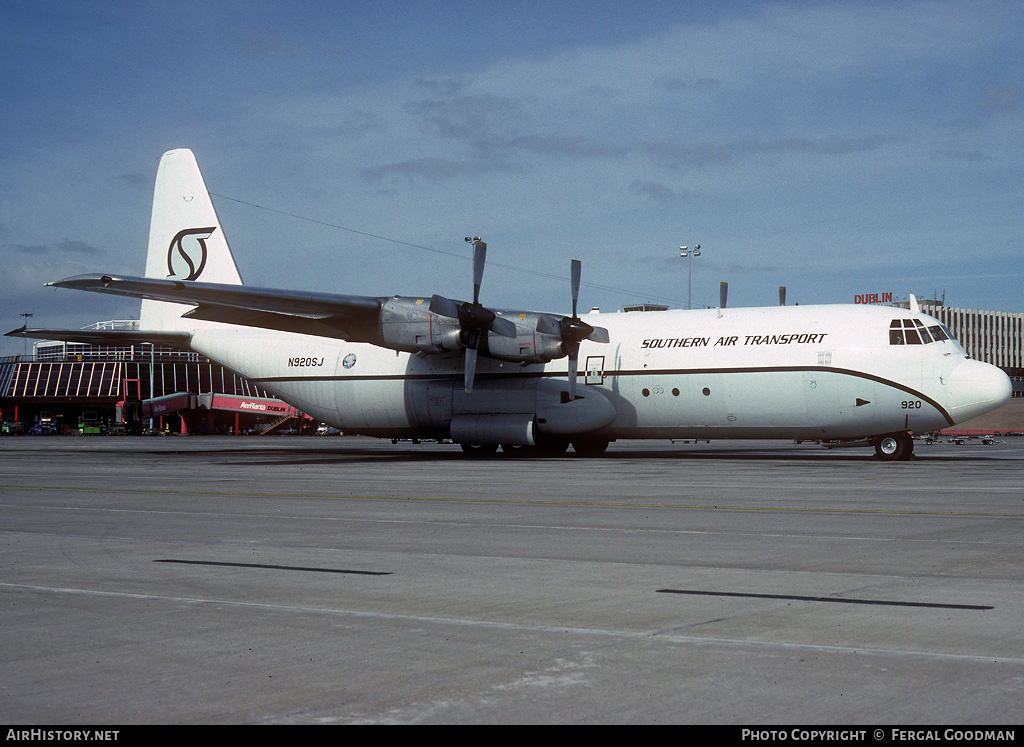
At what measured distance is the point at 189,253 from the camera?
42.0 meters

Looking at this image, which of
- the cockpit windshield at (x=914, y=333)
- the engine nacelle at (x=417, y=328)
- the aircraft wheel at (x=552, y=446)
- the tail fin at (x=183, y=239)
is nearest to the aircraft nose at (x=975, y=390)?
the cockpit windshield at (x=914, y=333)

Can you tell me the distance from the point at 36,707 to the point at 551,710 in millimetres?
2679

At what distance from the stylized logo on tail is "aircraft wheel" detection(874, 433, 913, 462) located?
27348mm

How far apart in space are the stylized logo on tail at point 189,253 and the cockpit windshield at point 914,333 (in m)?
27.1

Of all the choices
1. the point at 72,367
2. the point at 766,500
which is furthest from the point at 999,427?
the point at 72,367

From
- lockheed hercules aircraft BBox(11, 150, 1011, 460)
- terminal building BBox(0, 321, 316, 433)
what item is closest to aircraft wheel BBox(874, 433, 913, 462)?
lockheed hercules aircraft BBox(11, 150, 1011, 460)

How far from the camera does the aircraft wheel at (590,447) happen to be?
36.4 m

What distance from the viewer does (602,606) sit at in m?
8.01

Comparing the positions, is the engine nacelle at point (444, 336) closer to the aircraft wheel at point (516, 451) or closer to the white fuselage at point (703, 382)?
the white fuselage at point (703, 382)

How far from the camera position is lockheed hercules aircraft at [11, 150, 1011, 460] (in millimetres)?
30234

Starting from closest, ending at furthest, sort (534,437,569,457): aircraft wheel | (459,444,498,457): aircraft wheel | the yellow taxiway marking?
1. the yellow taxiway marking
2. (534,437,569,457): aircraft wheel
3. (459,444,498,457): aircraft wheel

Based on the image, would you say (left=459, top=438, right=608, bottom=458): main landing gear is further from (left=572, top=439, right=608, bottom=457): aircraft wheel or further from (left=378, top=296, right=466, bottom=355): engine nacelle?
(left=378, top=296, right=466, bottom=355): engine nacelle

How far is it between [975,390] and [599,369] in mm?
11715

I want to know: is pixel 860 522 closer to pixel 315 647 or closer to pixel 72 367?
pixel 315 647
